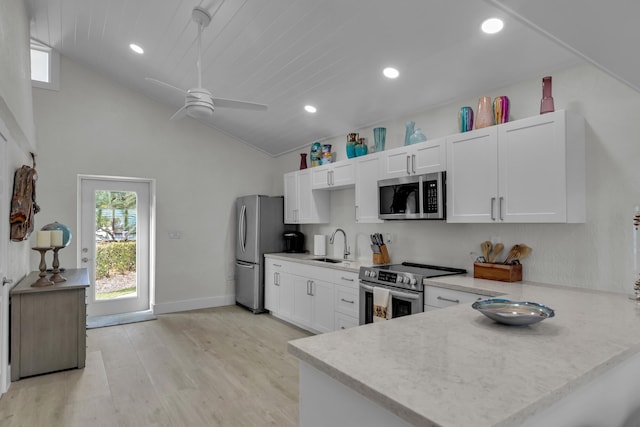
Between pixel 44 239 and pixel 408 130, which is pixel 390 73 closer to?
pixel 408 130

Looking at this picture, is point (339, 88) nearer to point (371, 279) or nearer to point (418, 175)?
point (418, 175)

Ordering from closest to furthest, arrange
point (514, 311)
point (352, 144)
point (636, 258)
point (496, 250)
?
point (514, 311), point (636, 258), point (496, 250), point (352, 144)

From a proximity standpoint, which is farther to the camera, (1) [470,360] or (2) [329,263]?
(2) [329,263]

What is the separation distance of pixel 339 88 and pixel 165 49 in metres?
1.96

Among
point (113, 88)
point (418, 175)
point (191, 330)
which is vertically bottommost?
point (191, 330)

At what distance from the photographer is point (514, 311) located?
1.77 meters

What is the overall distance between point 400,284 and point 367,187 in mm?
1251

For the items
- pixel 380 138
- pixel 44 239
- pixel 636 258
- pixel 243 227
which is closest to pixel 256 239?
pixel 243 227

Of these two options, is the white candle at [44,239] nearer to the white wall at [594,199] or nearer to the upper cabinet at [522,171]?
the upper cabinet at [522,171]

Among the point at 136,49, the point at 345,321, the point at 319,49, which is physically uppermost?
the point at 136,49

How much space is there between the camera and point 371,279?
12.0 feet

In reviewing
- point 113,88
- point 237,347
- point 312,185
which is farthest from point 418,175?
point 113,88

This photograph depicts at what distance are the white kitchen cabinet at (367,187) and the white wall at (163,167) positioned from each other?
8.00ft

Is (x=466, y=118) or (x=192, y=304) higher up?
(x=466, y=118)
